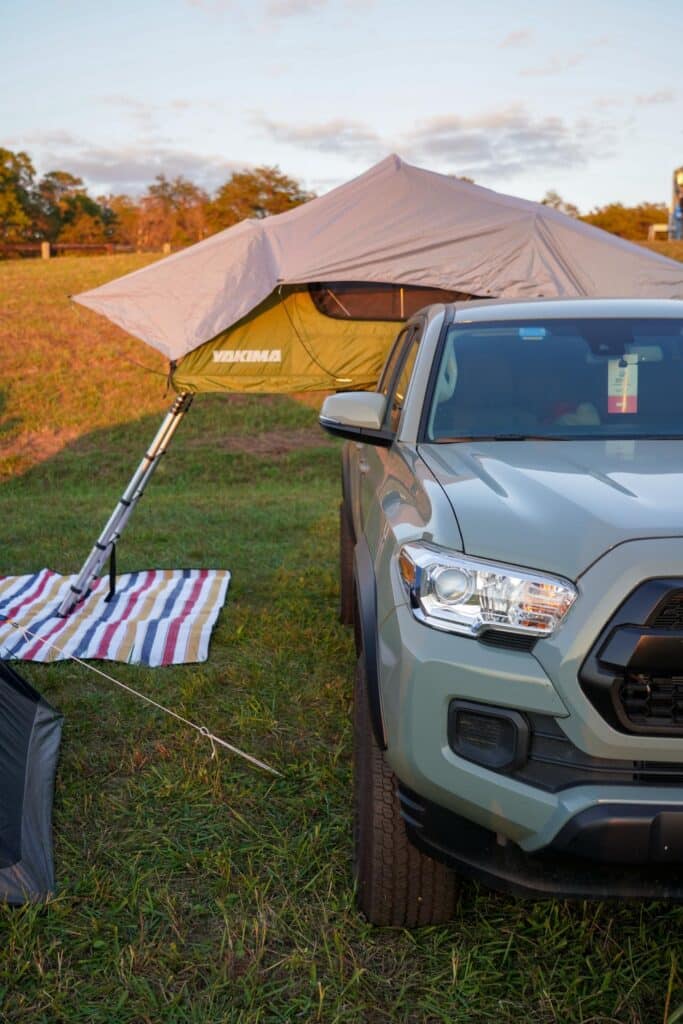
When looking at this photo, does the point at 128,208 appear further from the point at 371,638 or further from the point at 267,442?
the point at 371,638

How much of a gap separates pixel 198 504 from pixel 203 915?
8.25 meters

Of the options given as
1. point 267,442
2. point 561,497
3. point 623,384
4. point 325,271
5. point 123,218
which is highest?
point 123,218

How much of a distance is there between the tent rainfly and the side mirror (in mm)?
2525

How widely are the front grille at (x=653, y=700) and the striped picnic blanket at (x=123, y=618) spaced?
137 inches

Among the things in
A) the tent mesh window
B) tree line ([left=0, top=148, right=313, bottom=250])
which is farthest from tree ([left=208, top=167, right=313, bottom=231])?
the tent mesh window

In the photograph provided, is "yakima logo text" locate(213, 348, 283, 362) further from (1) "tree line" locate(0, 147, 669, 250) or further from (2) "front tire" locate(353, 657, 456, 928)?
(1) "tree line" locate(0, 147, 669, 250)

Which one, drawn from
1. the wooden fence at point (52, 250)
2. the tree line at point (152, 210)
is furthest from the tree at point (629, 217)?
the wooden fence at point (52, 250)

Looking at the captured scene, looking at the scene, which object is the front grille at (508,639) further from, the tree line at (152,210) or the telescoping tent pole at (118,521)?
the tree line at (152,210)

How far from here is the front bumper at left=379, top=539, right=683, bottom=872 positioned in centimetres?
227

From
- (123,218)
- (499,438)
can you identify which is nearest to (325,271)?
(499,438)

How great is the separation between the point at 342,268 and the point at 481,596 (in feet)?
13.7

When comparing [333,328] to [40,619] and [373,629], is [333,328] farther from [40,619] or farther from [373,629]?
[373,629]

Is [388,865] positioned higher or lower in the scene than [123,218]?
lower

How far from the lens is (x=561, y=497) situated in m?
2.65
